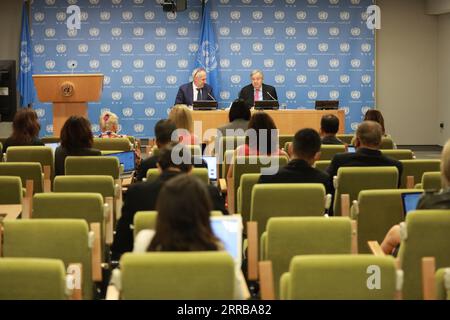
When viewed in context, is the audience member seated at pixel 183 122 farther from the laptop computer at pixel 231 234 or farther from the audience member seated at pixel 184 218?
the audience member seated at pixel 184 218

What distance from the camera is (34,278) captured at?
11.9 feet

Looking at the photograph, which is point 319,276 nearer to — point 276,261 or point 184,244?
point 184,244

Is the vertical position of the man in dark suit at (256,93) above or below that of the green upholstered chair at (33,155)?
above

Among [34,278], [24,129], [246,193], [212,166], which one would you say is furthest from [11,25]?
[34,278]

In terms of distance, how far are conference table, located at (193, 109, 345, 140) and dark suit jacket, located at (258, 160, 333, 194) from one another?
20.1 feet

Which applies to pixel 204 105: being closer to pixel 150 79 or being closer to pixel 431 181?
pixel 150 79

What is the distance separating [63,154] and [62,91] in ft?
15.3

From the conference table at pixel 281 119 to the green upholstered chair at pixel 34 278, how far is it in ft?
28.5

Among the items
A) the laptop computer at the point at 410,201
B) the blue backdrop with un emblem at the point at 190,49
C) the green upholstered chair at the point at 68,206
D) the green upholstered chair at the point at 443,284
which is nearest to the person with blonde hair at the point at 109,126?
the green upholstered chair at the point at 68,206

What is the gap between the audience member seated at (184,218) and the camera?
3.68m

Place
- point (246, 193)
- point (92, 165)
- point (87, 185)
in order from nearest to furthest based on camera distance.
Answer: point (87, 185)
point (246, 193)
point (92, 165)

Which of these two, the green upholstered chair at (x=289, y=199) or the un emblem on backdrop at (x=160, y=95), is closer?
the green upholstered chair at (x=289, y=199)

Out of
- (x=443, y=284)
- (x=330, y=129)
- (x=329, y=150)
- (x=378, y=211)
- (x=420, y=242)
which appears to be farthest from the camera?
(x=330, y=129)
